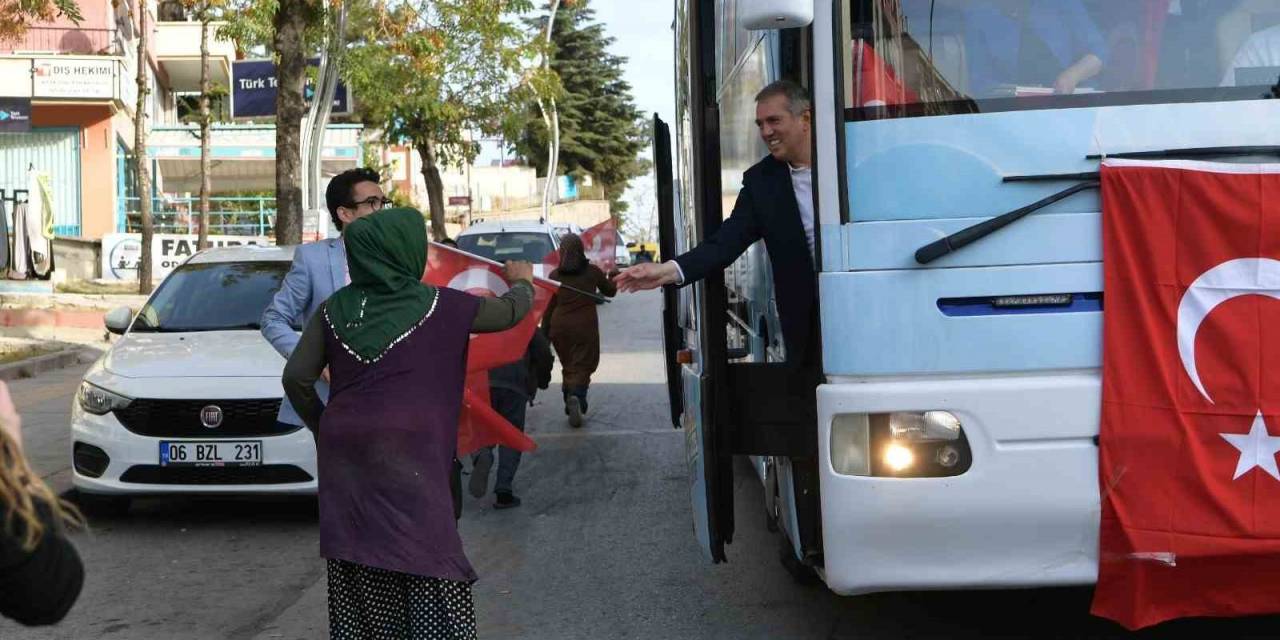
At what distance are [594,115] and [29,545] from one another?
79.7m

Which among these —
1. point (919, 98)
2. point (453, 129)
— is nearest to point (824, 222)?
point (919, 98)

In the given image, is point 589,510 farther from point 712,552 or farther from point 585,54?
point 585,54

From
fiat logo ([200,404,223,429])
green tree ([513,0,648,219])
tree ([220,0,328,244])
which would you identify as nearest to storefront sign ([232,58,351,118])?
tree ([220,0,328,244])

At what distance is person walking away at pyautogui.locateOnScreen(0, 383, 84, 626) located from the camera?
2.18 meters

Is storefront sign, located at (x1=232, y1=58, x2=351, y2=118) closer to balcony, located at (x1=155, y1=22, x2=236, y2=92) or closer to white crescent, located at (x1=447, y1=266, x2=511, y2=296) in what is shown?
balcony, located at (x1=155, y1=22, x2=236, y2=92)

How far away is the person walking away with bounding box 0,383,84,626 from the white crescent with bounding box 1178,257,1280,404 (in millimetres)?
3275

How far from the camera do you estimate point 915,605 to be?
6.44 meters

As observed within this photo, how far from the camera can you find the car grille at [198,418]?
819 centimetres

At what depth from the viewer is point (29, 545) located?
2199 millimetres

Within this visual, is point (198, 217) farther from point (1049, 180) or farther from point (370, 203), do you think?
point (1049, 180)

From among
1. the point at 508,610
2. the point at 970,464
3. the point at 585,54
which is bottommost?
the point at 508,610

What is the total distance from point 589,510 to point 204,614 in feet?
9.45

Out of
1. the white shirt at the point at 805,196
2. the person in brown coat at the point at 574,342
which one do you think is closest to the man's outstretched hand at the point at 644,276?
the white shirt at the point at 805,196

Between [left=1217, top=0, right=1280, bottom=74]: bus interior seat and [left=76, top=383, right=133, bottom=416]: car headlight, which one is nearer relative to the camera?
[left=1217, top=0, right=1280, bottom=74]: bus interior seat
